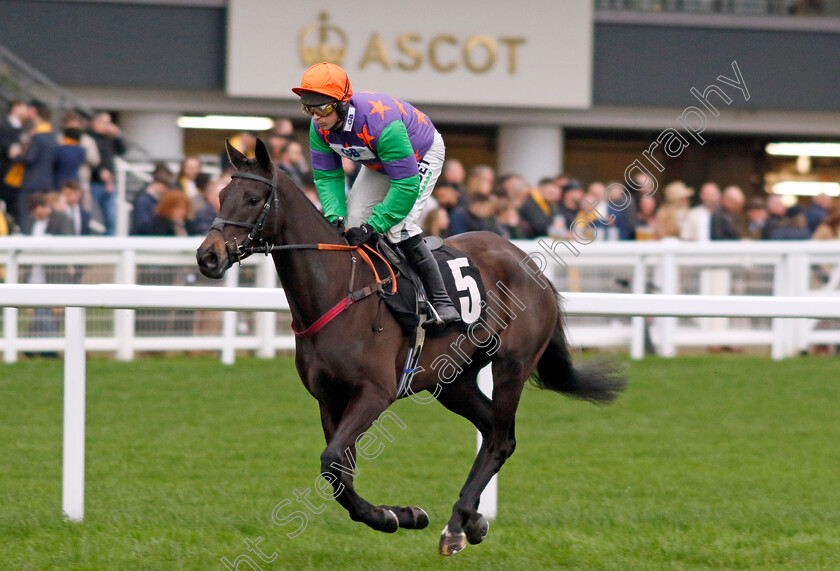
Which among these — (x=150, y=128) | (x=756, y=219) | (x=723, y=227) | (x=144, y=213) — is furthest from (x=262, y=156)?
(x=150, y=128)

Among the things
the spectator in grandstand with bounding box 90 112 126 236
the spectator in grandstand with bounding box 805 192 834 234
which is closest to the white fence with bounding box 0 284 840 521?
the spectator in grandstand with bounding box 90 112 126 236

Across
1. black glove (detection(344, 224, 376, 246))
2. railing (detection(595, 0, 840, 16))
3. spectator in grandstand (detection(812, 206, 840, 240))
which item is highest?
railing (detection(595, 0, 840, 16))

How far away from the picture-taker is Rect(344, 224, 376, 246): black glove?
4266mm

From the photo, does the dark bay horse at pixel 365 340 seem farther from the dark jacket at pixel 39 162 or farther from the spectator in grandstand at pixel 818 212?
the spectator in grandstand at pixel 818 212

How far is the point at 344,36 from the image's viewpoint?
16266mm

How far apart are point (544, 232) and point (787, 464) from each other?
4.38 meters

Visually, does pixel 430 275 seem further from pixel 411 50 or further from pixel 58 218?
pixel 411 50

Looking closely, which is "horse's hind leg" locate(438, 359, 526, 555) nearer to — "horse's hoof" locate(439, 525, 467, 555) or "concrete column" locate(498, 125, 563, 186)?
"horse's hoof" locate(439, 525, 467, 555)

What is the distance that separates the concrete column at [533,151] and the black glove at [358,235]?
13189 mm

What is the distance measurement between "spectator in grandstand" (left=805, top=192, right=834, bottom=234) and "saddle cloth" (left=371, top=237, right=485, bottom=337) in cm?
925

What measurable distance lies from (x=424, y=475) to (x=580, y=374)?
1088 mm

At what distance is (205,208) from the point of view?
Result: 9.91m

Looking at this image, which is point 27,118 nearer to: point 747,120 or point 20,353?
point 20,353

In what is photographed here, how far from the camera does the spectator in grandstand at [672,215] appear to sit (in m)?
11.1
